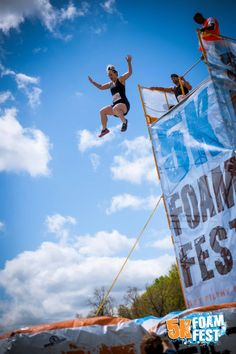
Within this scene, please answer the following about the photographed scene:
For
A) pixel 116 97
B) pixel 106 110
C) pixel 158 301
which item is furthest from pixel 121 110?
pixel 158 301

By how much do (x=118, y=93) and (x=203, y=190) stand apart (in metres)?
3.72

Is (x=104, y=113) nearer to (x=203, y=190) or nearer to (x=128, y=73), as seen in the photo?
(x=128, y=73)

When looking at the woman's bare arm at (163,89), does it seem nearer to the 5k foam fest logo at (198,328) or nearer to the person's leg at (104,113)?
the person's leg at (104,113)

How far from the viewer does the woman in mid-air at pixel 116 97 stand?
903 cm

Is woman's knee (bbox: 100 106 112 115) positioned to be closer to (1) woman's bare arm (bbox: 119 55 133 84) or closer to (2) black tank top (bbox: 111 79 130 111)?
(2) black tank top (bbox: 111 79 130 111)

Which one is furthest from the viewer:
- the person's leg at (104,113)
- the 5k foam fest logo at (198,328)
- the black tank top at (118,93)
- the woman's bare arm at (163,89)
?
the woman's bare arm at (163,89)

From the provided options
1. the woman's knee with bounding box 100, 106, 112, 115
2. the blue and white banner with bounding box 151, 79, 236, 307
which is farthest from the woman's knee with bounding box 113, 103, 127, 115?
the blue and white banner with bounding box 151, 79, 236, 307

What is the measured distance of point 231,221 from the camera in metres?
6.99

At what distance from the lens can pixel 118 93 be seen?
30.0 feet

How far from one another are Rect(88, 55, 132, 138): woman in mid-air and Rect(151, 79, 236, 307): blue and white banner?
1.38 m

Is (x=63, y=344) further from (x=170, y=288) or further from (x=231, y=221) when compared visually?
(x=170, y=288)

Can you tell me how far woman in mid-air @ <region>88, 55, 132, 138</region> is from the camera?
9031 mm

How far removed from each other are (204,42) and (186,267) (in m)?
5.69

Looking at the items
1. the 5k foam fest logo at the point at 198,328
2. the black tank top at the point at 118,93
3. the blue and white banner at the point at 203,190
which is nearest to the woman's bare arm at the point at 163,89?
the black tank top at the point at 118,93
